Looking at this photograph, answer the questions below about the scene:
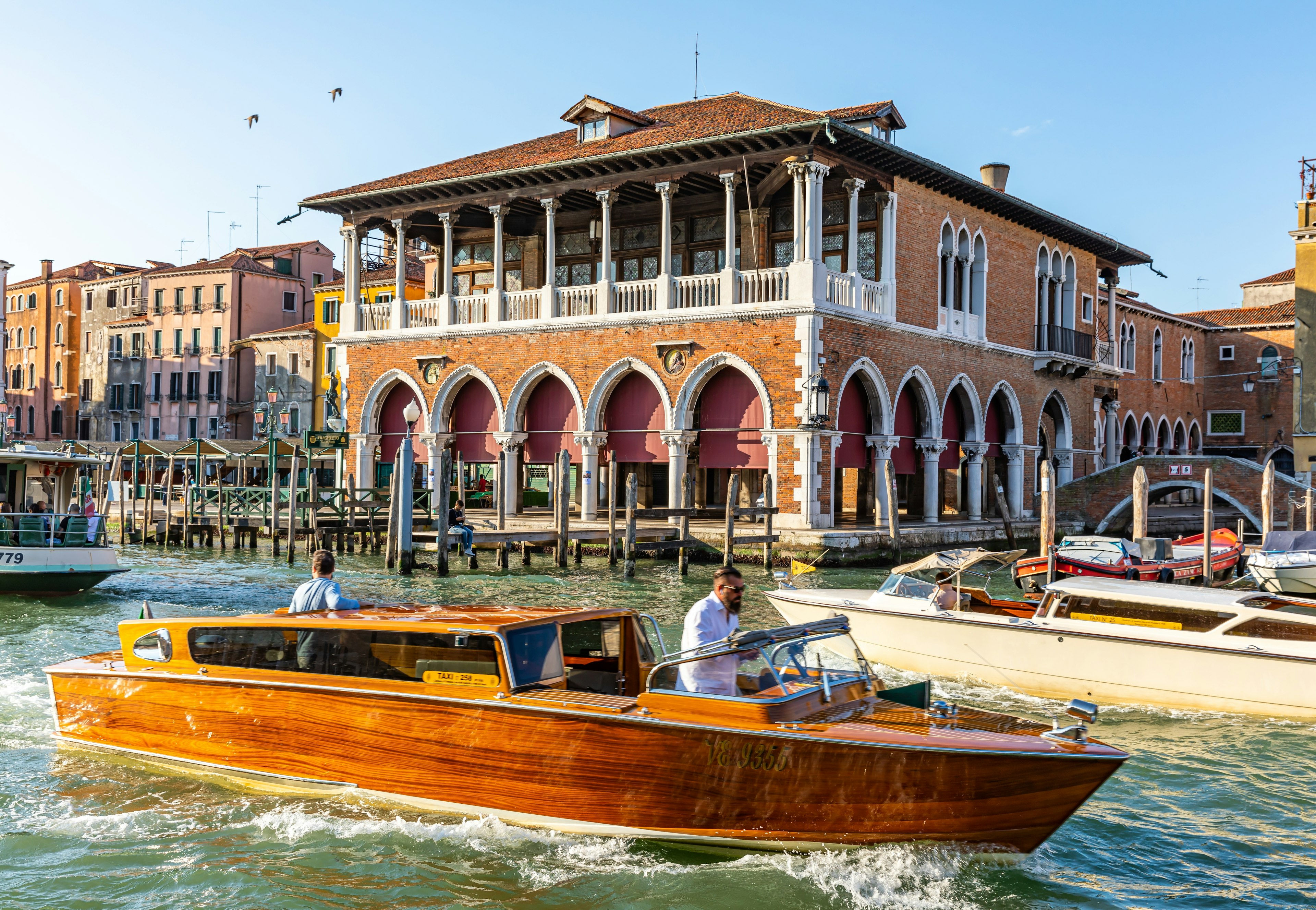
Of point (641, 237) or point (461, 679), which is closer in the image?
point (461, 679)

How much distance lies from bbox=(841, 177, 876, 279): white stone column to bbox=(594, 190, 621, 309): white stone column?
4458mm

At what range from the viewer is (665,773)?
574 centimetres

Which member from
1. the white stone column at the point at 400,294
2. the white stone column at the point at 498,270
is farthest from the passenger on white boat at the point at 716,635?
the white stone column at the point at 400,294

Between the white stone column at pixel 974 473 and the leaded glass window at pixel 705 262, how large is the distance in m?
6.62

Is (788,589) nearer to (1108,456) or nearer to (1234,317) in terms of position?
(1108,456)

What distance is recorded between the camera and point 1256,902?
18.9 feet

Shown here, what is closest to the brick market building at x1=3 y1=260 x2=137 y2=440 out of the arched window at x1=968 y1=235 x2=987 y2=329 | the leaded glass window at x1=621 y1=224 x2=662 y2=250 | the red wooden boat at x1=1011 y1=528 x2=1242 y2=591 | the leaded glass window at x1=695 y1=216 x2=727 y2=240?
the leaded glass window at x1=621 y1=224 x2=662 y2=250

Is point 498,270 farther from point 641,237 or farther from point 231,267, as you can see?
point 231,267

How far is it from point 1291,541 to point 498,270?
15.3 m

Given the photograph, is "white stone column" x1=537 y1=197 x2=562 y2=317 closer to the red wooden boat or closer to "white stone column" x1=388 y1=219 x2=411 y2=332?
"white stone column" x1=388 y1=219 x2=411 y2=332

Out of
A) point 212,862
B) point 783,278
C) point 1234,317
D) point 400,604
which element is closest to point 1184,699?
point 400,604

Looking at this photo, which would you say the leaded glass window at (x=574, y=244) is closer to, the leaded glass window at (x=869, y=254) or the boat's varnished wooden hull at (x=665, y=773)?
the leaded glass window at (x=869, y=254)

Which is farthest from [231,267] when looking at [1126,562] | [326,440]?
[1126,562]

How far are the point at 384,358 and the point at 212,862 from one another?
67.6ft
